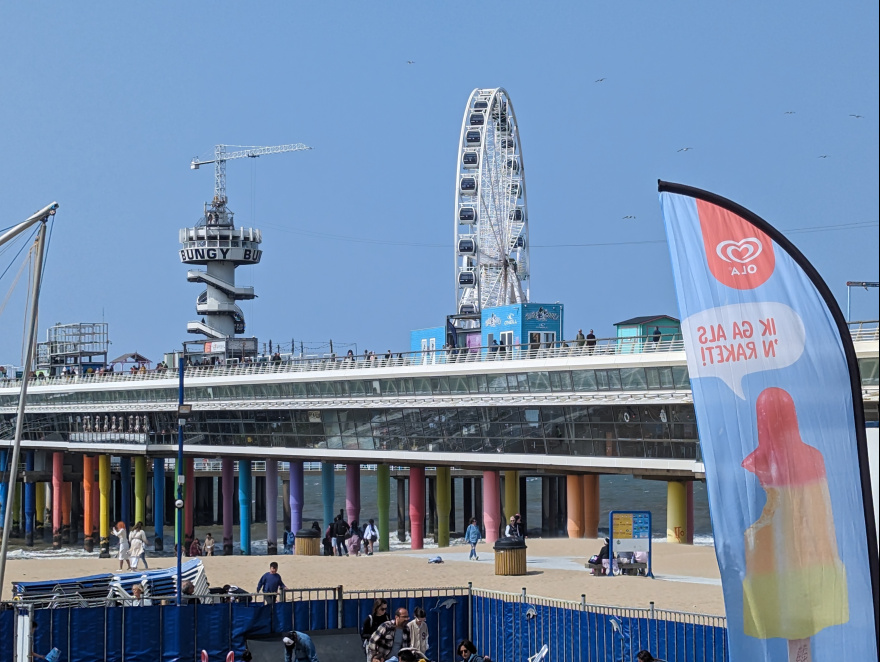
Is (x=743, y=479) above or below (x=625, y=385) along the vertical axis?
below

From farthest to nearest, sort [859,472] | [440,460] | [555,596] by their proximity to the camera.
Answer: [440,460], [555,596], [859,472]

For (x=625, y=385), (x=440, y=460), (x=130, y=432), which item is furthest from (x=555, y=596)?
(x=130, y=432)

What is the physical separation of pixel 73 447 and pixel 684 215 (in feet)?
210

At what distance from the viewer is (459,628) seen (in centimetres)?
2283

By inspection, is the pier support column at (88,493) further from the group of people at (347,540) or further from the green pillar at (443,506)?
the group of people at (347,540)

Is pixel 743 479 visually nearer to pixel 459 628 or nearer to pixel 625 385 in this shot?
pixel 459 628

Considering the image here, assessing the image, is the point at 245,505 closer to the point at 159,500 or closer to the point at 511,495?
the point at 159,500

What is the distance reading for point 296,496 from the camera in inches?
2317

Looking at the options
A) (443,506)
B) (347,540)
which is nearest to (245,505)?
(443,506)

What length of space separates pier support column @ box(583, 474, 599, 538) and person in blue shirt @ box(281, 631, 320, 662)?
1205 inches

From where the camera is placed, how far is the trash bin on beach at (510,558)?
30.9 m

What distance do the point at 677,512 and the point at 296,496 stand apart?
20383 mm

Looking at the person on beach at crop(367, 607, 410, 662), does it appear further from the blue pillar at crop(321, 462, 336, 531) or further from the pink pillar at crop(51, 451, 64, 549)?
the pink pillar at crop(51, 451, 64, 549)

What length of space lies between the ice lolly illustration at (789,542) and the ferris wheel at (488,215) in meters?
51.1
